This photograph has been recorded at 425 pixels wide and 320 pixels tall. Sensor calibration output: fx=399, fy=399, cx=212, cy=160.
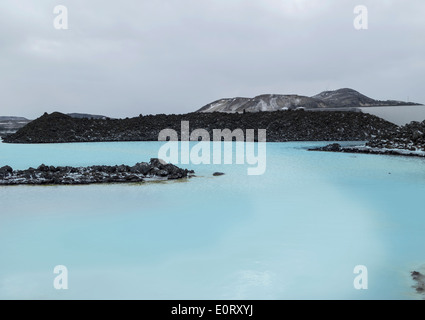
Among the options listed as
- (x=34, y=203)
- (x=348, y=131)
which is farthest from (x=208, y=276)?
(x=348, y=131)

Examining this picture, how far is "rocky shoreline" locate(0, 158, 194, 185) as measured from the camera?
13.1 meters

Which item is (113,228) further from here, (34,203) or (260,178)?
(260,178)

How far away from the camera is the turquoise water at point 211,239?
197 inches

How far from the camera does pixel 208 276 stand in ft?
17.5

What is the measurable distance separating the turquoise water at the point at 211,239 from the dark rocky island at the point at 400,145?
33.1ft

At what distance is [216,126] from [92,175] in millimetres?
29138

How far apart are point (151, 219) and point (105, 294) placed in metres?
3.82

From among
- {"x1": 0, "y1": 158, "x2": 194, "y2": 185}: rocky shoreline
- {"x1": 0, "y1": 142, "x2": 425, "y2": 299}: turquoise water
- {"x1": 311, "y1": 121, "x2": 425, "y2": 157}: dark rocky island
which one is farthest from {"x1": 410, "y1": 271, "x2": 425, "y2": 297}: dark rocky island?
{"x1": 311, "y1": 121, "x2": 425, "y2": 157}: dark rocky island

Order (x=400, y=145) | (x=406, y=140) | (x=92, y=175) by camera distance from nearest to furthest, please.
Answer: (x=92, y=175) → (x=400, y=145) → (x=406, y=140)

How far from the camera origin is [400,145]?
23.7 metres

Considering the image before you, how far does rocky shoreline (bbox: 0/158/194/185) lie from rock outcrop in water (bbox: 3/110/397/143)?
23358 mm

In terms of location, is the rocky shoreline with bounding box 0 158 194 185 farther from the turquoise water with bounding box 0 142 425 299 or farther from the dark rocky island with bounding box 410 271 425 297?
the dark rocky island with bounding box 410 271 425 297

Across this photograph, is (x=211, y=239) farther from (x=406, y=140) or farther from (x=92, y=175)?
(x=406, y=140)

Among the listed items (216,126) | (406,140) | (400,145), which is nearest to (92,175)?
(400,145)
